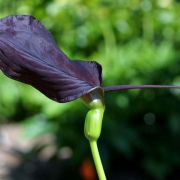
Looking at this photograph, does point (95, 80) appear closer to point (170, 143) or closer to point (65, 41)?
point (170, 143)

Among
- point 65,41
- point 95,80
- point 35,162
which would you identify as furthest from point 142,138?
point 95,80

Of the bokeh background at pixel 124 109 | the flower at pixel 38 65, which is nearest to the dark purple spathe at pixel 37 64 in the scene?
the flower at pixel 38 65

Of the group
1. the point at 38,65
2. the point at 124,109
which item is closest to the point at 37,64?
the point at 38,65

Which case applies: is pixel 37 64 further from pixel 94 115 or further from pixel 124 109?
pixel 124 109

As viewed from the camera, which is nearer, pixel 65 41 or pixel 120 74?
pixel 120 74

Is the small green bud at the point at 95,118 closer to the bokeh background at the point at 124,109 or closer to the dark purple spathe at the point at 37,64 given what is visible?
the dark purple spathe at the point at 37,64
